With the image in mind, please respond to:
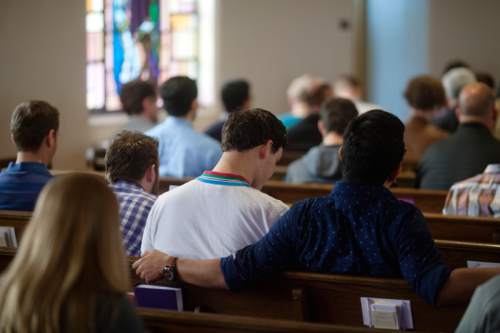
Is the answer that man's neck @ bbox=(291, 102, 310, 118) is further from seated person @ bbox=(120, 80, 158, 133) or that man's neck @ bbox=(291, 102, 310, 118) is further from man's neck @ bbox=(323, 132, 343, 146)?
man's neck @ bbox=(323, 132, 343, 146)

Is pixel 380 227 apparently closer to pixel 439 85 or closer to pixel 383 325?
pixel 383 325

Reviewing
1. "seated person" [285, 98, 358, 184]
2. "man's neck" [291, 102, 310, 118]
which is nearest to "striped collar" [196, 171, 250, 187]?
"seated person" [285, 98, 358, 184]

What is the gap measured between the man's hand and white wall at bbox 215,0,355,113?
23.9 feet

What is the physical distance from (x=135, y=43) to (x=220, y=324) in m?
7.21

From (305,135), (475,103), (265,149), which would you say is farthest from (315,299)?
(305,135)

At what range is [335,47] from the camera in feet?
36.9

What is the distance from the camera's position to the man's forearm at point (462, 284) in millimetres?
2664

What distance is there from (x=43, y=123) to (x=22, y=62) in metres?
2.81

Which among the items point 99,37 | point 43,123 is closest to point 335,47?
point 99,37

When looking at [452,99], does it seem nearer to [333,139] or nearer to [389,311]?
[333,139]

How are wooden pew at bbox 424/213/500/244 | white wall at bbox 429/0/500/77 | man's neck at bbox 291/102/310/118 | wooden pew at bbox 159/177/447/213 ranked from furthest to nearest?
white wall at bbox 429/0/500/77
man's neck at bbox 291/102/310/118
wooden pew at bbox 159/177/447/213
wooden pew at bbox 424/213/500/244

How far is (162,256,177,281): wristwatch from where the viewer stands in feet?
10.0

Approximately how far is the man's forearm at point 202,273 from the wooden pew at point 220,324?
1.65 feet

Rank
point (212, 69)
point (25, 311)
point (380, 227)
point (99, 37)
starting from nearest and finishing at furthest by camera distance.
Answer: point (25, 311)
point (380, 227)
point (99, 37)
point (212, 69)
